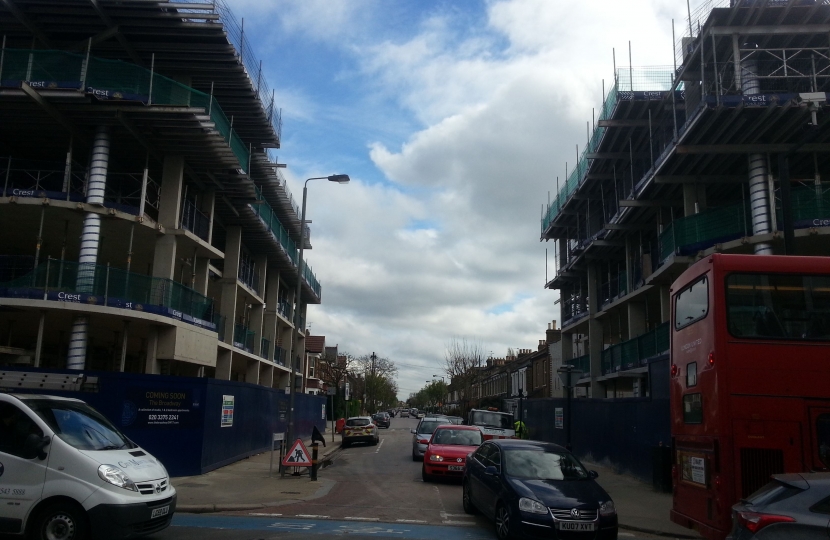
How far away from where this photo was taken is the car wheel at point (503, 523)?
10094 mm

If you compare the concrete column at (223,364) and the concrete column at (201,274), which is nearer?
the concrete column at (201,274)

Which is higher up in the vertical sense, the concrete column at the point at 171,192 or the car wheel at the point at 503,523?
the concrete column at the point at 171,192

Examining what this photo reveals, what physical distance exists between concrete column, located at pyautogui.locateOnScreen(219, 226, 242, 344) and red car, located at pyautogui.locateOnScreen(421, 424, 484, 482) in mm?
13061

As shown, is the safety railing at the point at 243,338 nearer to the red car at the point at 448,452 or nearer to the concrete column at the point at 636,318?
the red car at the point at 448,452

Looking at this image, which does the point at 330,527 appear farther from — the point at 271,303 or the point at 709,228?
the point at 271,303

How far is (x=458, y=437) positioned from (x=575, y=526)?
9.87 metres

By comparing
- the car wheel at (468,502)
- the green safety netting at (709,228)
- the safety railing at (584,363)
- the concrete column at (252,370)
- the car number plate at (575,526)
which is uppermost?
the green safety netting at (709,228)

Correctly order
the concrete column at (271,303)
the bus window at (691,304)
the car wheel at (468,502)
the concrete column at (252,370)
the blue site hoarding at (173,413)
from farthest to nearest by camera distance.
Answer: the concrete column at (271,303) < the concrete column at (252,370) < the blue site hoarding at (173,413) < the car wheel at (468,502) < the bus window at (691,304)

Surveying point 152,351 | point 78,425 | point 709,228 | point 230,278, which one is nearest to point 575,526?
point 78,425

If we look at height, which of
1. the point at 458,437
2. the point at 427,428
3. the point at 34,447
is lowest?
the point at 427,428

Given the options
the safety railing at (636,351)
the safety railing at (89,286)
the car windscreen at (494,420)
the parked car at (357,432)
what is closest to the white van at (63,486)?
the safety railing at (89,286)

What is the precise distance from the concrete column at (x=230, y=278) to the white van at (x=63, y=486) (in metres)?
20.1

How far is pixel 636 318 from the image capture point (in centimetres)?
2906

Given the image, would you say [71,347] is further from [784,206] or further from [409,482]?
[784,206]
